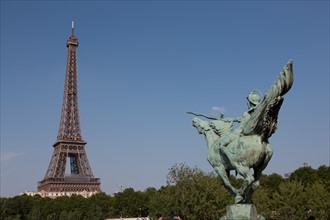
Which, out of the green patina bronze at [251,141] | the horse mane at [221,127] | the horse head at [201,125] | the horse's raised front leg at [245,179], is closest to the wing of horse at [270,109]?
the green patina bronze at [251,141]

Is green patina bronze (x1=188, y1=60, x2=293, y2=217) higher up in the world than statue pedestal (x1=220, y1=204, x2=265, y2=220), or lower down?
higher up

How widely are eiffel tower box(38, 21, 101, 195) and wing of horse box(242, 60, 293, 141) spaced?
71.6 meters

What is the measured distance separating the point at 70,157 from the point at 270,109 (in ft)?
258

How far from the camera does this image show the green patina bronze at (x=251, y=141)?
827 centimetres

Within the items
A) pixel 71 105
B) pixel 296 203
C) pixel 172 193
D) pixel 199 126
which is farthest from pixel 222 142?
pixel 71 105

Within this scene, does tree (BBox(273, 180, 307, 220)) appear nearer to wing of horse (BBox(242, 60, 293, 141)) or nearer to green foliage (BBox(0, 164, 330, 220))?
green foliage (BBox(0, 164, 330, 220))

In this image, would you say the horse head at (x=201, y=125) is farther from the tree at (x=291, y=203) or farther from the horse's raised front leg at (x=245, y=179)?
the tree at (x=291, y=203)

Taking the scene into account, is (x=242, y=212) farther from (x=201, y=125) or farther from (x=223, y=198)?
(x=223, y=198)

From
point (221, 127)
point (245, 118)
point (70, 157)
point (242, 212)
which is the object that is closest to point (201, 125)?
point (221, 127)

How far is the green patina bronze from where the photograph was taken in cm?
827

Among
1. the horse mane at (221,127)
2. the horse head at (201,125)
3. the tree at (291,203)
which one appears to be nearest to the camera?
the horse mane at (221,127)

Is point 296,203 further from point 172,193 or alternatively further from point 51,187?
point 51,187

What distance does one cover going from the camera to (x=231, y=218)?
8.59 metres

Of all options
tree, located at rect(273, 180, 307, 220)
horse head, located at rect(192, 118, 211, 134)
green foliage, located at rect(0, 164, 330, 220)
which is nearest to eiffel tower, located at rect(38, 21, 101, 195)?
green foliage, located at rect(0, 164, 330, 220)
